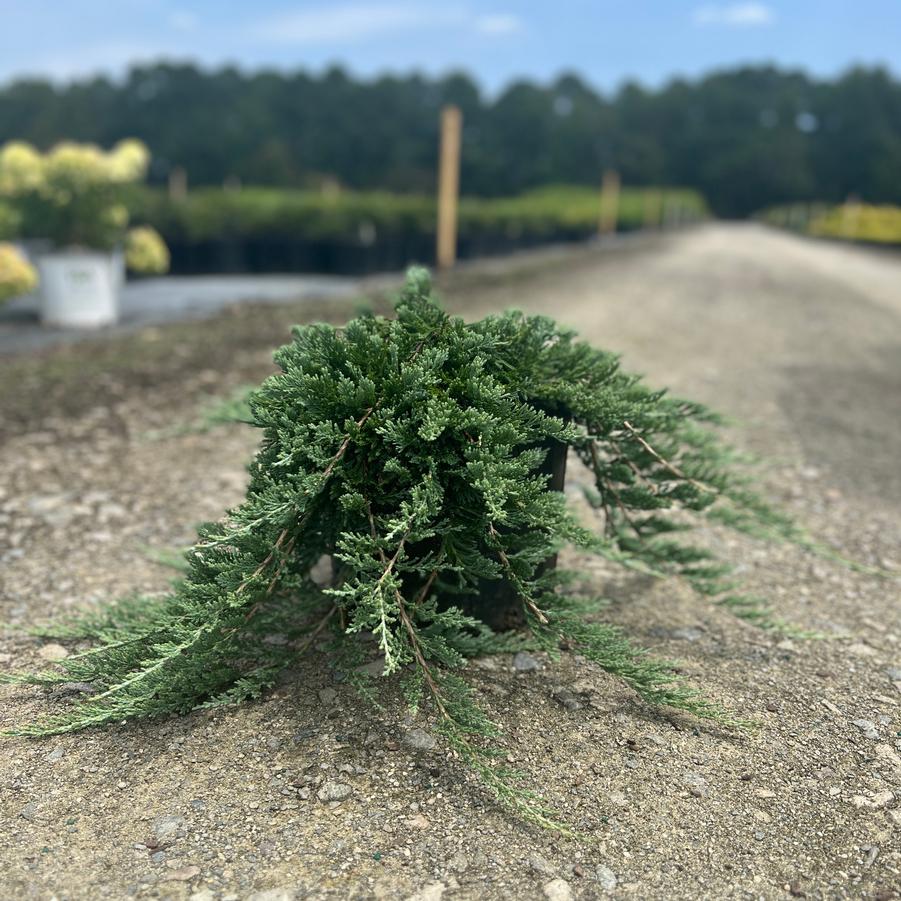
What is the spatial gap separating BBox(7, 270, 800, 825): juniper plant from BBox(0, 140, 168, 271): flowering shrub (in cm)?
682

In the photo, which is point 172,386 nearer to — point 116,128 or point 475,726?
point 475,726

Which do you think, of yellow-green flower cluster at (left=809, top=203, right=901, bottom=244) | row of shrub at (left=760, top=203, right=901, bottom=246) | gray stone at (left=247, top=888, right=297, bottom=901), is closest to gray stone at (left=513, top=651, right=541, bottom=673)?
gray stone at (left=247, top=888, right=297, bottom=901)

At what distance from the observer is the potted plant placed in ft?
26.4

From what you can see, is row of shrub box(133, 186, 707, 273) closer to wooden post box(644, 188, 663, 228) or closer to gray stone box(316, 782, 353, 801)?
gray stone box(316, 782, 353, 801)

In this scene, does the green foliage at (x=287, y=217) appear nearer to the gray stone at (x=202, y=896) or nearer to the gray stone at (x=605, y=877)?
the gray stone at (x=202, y=896)

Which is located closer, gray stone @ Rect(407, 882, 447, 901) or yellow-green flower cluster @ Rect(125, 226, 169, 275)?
gray stone @ Rect(407, 882, 447, 901)

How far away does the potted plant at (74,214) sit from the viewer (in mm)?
8055

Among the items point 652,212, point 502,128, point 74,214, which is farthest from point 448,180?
point 502,128

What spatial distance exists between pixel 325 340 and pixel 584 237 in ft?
95.8


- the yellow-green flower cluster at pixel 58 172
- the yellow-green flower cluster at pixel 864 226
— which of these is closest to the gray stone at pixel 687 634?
the yellow-green flower cluster at pixel 58 172

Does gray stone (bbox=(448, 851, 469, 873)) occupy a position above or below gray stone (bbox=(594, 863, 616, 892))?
above

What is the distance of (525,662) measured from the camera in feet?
8.13

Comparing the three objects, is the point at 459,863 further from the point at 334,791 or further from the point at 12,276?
the point at 12,276

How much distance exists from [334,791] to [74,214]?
773 cm
